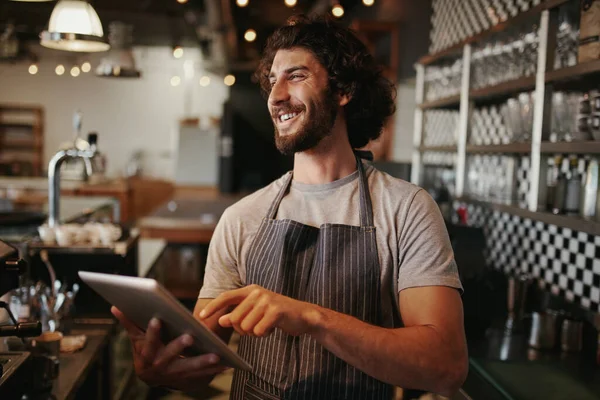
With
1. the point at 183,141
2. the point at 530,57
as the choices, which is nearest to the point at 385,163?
the point at 530,57

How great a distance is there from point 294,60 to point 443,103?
2328mm

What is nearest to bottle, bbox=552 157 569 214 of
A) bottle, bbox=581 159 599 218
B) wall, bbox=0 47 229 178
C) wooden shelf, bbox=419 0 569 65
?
bottle, bbox=581 159 599 218

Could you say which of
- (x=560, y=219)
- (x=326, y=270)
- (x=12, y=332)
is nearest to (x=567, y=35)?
(x=560, y=219)

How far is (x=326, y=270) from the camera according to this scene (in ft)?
5.26

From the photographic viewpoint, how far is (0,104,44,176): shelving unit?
1037 cm

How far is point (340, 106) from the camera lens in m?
1.84

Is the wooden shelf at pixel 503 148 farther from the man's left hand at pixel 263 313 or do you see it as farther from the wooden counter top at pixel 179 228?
the wooden counter top at pixel 179 228

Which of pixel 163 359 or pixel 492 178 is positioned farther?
pixel 492 178

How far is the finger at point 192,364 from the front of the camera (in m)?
1.35

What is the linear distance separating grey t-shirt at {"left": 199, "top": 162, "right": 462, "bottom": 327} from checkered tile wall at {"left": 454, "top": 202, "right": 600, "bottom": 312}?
136 centimetres

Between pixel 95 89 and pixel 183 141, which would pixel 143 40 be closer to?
pixel 183 141

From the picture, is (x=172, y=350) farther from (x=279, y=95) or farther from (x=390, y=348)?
(x=279, y=95)

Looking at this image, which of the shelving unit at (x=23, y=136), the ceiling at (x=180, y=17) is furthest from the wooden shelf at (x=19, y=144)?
the ceiling at (x=180, y=17)

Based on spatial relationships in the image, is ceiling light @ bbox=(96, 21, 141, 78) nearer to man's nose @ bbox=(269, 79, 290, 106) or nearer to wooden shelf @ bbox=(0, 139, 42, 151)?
man's nose @ bbox=(269, 79, 290, 106)
